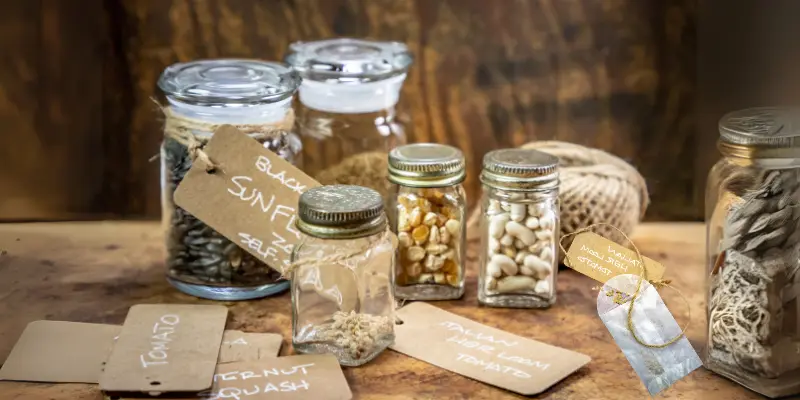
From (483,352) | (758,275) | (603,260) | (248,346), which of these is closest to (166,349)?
(248,346)

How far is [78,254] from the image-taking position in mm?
1146

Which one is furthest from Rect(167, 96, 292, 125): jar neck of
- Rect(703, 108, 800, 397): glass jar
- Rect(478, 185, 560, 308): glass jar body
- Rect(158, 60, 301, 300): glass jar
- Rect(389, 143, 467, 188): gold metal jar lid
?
Rect(703, 108, 800, 397): glass jar

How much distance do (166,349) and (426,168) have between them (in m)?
0.30

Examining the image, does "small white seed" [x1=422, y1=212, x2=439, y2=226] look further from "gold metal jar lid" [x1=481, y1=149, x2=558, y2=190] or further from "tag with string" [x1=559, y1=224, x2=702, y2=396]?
"tag with string" [x1=559, y1=224, x2=702, y2=396]

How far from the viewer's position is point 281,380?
0.84 meters

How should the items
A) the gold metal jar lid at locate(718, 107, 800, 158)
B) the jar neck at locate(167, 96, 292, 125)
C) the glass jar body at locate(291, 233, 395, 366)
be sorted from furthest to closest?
the jar neck at locate(167, 96, 292, 125) → the glass jar body at locate(291, 233, 395, 366) → the gold metal jar lid at locate(718, 107, 800, 158)

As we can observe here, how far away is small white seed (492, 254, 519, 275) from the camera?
0.99 m

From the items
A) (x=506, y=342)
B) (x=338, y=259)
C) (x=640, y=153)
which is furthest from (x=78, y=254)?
(x=640, y=153)

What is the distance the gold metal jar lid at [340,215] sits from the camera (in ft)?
2.78

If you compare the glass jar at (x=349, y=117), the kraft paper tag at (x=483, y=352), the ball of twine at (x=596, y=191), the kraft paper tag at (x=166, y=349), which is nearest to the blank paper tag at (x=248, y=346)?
the kraft paper tag at (x=166, y=349)

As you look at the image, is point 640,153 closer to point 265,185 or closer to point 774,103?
point 774,103

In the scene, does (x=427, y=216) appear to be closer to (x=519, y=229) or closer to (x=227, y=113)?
(x=519, y=229)

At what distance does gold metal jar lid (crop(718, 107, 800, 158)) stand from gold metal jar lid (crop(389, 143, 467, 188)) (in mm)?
265

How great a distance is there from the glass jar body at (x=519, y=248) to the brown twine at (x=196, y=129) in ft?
0.74
